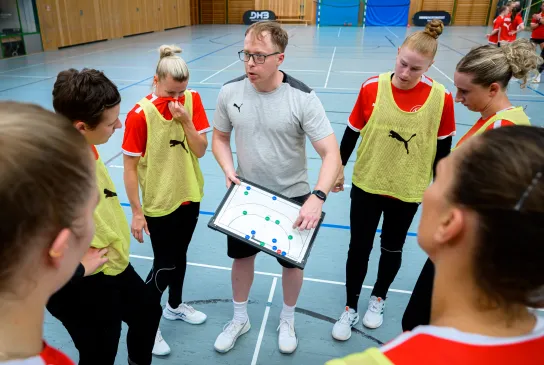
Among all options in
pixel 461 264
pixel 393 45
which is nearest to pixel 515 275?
pixel 461 264

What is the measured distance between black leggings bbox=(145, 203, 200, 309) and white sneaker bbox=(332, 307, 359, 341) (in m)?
1.00

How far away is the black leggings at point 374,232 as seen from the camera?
91.4 inches

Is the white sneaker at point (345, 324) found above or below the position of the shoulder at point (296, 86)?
below

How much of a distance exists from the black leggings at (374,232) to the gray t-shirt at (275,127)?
15.6 inches

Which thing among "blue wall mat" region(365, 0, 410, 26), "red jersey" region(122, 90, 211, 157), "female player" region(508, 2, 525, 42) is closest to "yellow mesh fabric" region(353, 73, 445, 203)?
"red jersey" region(122, 90, 211, 157)

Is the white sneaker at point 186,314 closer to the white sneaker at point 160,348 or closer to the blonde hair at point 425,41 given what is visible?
the white sneaker at point 160,348

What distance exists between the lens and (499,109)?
1901mm

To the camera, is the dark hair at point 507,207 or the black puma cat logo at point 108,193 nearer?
the dark hair at point 507,207

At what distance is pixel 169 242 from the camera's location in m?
2.25

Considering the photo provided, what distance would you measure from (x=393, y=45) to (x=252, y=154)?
1458cm

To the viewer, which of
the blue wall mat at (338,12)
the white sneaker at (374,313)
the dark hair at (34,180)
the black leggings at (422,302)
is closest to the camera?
the dark hair at (34,180)

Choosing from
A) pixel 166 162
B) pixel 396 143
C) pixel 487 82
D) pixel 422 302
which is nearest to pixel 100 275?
pixel 166 162

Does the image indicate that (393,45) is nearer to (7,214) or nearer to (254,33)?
(254,33)

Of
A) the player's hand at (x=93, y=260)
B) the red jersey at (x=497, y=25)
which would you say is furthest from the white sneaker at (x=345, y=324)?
the red jersey at (x=497, y=25)
